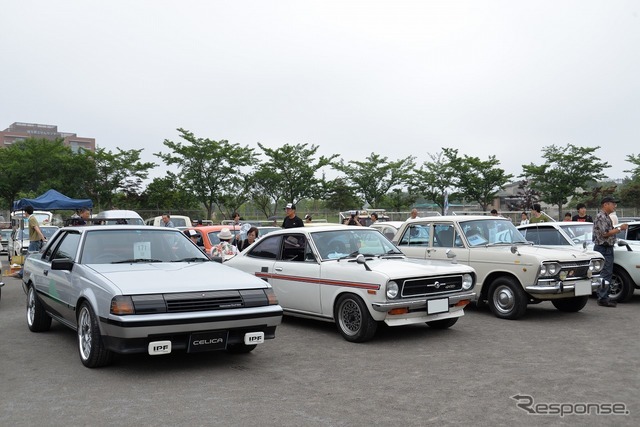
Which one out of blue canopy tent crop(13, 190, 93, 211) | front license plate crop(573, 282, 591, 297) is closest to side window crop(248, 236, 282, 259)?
front license plate crop(573, 282, 591, 297)

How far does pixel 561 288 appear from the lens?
858 centimetres

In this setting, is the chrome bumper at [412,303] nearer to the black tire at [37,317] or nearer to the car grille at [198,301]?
the car grille at [198,301]

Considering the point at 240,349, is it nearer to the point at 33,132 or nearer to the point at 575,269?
the point at 575,269

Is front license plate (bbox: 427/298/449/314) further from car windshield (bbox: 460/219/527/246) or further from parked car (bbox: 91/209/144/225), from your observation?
parked car (bbox: 91/209/144/225)

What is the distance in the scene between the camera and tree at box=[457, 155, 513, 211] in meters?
37.1

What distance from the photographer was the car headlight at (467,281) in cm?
766

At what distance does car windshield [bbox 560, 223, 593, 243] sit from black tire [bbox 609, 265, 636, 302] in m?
0.89

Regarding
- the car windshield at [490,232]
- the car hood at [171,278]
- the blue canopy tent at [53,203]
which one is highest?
the blue canopy tent at [53,203]

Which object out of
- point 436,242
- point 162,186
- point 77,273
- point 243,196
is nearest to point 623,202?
point 243,196

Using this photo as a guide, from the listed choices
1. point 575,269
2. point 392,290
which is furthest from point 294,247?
point 575,269

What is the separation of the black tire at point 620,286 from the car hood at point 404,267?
444 cm

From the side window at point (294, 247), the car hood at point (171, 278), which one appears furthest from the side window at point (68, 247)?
the side window at point (294, 247)

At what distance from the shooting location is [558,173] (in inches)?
1417

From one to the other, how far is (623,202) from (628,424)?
127 feet
